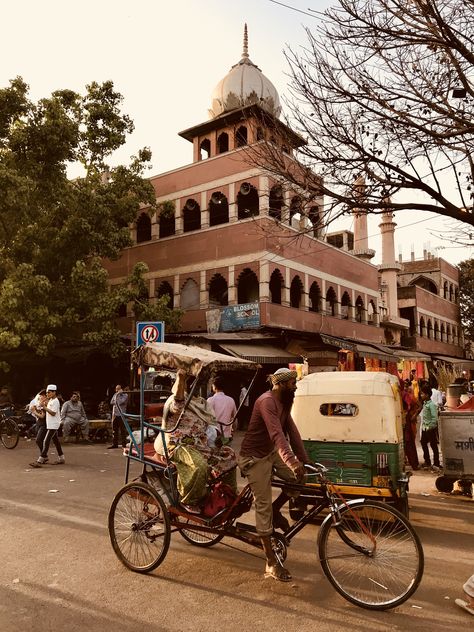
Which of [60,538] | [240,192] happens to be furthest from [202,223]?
[60,538]

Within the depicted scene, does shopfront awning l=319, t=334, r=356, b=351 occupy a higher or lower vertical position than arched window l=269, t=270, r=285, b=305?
lower

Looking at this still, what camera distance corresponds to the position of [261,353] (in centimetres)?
1900

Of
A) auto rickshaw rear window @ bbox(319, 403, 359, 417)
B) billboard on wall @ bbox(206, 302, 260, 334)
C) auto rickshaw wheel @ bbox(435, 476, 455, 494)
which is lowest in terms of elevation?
auto rickshaw wheel @ bbox(435, 476, 455, 494)

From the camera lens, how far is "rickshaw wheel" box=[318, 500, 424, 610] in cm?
400

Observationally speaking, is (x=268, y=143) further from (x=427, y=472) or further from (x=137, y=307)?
(x=137, y=307)

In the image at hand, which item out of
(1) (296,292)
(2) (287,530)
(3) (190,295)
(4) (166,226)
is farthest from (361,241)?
(2) (287,530)

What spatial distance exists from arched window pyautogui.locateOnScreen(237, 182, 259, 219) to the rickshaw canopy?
17.4 metres

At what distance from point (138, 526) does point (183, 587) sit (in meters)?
0.77

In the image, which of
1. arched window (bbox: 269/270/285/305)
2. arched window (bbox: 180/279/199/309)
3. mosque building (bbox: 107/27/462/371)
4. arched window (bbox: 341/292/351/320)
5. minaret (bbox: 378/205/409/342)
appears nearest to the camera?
mosque building (bbox: 107/27/462/371)

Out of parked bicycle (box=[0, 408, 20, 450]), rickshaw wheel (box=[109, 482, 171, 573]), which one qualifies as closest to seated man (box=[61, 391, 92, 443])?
parked bicycle (box=[0, 408, 20, 450])

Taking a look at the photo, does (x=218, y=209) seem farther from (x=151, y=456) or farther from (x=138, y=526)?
(x=138, y=526)

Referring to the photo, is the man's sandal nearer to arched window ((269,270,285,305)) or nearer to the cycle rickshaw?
the cycle rickshaw

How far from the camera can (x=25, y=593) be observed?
4.30 meters

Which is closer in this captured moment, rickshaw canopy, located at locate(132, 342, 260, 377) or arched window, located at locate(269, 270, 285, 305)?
rickshaw canopy, located at locate(132, 342, 260, 377)
